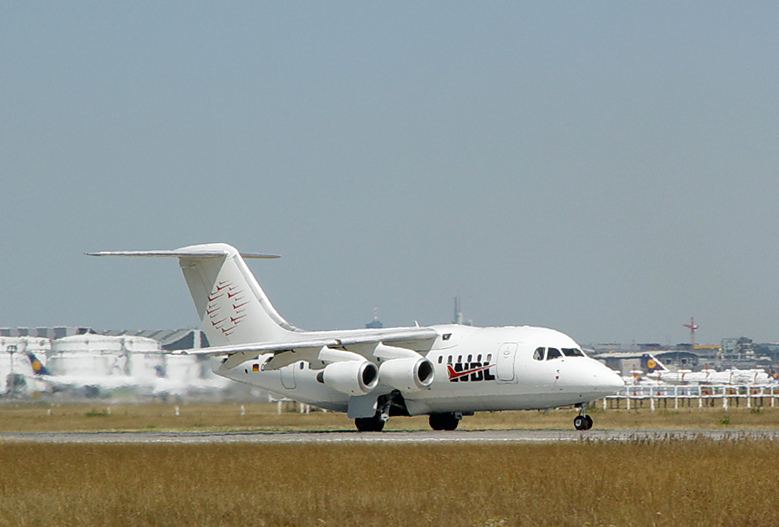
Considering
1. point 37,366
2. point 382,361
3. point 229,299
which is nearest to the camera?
point 382,361

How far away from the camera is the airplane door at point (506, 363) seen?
29078 millimetres

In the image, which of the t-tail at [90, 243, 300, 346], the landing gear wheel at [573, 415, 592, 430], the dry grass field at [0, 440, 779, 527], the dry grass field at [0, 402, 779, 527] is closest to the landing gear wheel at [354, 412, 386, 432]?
the t-tail at [90, 243, 300, 346]

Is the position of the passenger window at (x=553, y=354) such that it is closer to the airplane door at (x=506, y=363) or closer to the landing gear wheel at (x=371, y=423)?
the airplane door at (x=506, y=363)

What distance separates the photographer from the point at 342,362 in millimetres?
30719

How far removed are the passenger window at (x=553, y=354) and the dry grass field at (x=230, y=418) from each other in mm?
4353

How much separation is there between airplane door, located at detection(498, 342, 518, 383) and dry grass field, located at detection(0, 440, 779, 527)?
786 cm

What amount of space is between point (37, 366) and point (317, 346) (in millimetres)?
18385

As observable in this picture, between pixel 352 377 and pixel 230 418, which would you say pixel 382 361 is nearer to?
pixel 352 377

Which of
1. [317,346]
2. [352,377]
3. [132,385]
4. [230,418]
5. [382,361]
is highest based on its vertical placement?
[317,346]

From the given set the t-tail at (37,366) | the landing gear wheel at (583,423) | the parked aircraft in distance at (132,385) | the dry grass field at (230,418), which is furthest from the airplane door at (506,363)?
the t-tail at (37,366)

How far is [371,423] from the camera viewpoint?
31.4m

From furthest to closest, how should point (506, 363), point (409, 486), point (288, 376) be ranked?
point (288, 376)
point (506, 363)
point (409, 486)

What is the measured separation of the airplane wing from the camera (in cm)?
3014

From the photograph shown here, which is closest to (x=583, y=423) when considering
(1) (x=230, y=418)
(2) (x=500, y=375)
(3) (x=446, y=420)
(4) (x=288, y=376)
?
(2) (x=500, y=375)
